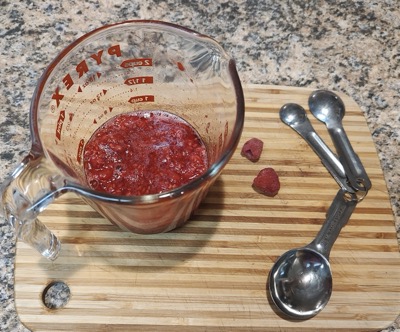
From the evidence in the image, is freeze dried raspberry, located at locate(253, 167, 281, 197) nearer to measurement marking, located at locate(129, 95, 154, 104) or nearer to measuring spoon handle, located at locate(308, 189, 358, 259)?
measuring spoon handle, located at locate(308, 189, 358, 259)

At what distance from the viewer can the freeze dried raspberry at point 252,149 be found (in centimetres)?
88

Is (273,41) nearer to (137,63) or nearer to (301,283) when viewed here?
(137,63)

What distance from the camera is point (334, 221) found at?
0.83m

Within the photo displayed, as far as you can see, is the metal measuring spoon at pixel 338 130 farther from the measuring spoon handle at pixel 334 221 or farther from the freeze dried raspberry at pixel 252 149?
the freeze dried raspberry at pixel 252 149

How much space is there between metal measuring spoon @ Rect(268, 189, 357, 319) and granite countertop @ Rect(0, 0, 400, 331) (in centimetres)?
21

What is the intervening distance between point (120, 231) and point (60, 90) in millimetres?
245

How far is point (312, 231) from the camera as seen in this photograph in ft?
2.74

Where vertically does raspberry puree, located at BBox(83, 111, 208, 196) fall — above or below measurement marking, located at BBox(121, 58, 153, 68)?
below

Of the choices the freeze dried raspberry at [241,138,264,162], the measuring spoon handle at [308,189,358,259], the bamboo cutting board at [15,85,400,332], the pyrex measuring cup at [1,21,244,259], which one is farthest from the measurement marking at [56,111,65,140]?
the measuring spoon handle at [308,189,358,259]

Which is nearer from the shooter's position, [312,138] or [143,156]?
[143,156]

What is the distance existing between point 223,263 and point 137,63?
368 millimetres

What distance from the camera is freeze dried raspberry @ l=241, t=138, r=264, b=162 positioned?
2.88 ft

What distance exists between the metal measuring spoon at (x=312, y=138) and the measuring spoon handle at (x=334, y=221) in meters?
0.02

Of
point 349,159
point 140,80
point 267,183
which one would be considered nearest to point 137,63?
point 140,80
